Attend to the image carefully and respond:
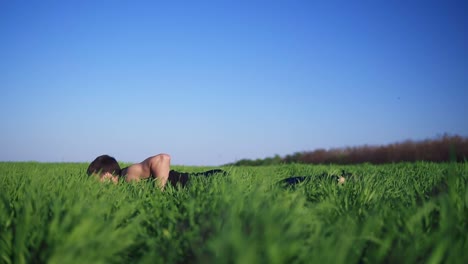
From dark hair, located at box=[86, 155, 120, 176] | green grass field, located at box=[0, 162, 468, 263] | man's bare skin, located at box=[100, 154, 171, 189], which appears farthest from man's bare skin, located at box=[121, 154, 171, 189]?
green grass field, located at box=[0, 162, 468, 263]

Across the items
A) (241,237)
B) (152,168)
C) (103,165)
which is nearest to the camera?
(241,237)

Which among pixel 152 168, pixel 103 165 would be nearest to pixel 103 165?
pixel 103 165

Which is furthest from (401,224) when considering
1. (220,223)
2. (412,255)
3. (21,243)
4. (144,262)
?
(21,243)

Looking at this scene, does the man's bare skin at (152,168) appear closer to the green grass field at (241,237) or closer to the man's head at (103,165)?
the man's head at (103,165)

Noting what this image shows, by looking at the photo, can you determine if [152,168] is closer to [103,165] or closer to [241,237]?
[103,165]

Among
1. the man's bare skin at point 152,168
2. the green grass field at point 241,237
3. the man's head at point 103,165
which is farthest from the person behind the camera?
the man's bare skin at point 152,168

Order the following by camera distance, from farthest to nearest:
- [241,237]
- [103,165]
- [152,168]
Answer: [152,168]
[103,165]
[241,237]

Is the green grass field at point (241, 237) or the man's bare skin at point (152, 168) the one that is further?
the man's bare skin at point (152, 168)

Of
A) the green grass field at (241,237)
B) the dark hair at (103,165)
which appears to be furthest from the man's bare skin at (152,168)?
the green grass field at (241,237)

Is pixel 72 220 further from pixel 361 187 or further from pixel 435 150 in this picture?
pixel 435 150

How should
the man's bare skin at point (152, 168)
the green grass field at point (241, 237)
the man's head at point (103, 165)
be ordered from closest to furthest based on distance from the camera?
the green grass field at point (241, 237) < the man's head at point (103, 165) < the man's bare skin at point (152, 168)

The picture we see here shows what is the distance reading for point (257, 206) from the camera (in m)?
1.67

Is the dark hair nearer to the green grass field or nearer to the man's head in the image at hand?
the man's head

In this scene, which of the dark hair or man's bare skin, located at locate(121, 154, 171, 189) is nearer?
the dark hair
